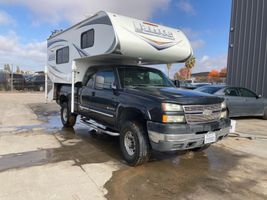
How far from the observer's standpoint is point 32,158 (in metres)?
5.26

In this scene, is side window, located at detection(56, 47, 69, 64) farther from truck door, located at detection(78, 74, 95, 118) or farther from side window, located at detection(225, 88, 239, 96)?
side window, located at detection(225, 88, 239, 96)

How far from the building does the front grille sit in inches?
411

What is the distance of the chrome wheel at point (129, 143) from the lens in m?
5.01

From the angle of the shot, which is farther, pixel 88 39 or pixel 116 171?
pixel 88 39

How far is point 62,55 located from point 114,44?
355 cm

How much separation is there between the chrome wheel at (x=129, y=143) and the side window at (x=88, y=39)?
2.64 metres

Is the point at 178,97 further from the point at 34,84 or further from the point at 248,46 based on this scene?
the point at 34,84

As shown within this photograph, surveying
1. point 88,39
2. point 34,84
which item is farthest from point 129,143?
point 34,84

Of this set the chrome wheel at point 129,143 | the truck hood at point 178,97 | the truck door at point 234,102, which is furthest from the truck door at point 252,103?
the chrome wheel at point 129,143

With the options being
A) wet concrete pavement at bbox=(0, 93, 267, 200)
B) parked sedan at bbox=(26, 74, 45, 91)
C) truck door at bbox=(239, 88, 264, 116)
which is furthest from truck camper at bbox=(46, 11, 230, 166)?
parked sedan at bbox=(26, 74, 45, 91)

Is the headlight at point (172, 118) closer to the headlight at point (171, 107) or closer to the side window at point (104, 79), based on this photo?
the headlight at point (171, 107)

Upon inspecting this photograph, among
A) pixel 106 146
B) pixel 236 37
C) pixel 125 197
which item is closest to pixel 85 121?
pixel 106 146

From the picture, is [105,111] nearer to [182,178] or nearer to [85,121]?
[85,121]

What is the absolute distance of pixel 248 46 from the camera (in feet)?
49.1
